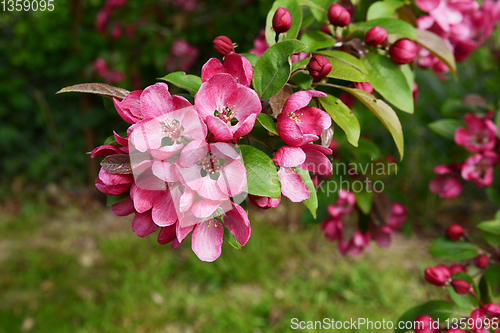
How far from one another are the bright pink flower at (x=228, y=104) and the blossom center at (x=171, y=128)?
4 centimetres

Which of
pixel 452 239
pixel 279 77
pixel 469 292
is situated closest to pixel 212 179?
pixel 279 77

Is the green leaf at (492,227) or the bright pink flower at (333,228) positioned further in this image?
the bright pink flower at (333,228)

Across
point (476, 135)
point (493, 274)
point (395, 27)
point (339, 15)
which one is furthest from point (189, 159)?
point (476, 135)

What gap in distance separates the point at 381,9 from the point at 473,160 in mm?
663

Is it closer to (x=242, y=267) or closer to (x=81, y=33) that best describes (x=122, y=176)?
(x=242, y=267)

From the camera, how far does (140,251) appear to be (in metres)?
2.64

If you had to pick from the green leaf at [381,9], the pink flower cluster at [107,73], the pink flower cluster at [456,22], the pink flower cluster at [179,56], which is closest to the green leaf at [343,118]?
the green leaf at [381,9]

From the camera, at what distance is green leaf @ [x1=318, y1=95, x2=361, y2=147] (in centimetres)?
68

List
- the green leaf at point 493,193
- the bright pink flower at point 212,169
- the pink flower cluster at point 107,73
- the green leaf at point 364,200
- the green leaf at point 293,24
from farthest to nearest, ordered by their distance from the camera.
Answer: the pink flower cluster at point 107,73 → the green leaf at point 493,193 → the green leaf at point 364,200 → the green leaf at point 293,24 → the bright pink flower at point 212,169

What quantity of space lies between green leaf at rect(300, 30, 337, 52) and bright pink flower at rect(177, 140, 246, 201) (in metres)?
0.40

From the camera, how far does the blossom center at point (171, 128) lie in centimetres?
56

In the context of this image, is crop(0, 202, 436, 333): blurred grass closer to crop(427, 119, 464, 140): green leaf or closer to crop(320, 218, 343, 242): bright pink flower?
crop(320, 218, 343, 242): bright pink flower

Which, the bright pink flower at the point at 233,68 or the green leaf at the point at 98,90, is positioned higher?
the bright pink flower at the point at 233,68

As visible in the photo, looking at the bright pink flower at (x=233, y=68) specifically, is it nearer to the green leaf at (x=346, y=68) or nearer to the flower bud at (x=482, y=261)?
the green leaf at (x=346, y=68)
